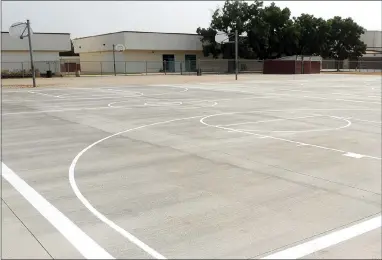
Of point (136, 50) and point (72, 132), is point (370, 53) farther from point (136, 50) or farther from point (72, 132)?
point (72, 132)

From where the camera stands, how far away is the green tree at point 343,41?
74.6m

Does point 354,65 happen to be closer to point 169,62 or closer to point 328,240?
point 169,62

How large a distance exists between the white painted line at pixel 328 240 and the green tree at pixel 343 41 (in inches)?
2889

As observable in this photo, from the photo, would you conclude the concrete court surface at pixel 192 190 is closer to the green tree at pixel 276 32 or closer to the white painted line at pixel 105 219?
the white painted line at pixel 105 219

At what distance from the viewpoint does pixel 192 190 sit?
6488 millimetres

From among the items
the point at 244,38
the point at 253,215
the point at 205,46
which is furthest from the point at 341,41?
the point at 253,215

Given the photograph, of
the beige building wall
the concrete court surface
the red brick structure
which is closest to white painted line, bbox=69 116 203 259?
the concrete court surface

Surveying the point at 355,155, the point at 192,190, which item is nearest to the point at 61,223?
the point at 192,190

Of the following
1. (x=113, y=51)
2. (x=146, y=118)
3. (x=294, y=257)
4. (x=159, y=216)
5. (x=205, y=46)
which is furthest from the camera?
(x=205, y=46)

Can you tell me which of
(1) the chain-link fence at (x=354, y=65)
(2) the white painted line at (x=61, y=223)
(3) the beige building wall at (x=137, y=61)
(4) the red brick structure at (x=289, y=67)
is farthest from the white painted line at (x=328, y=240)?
(1) the chain-link fence at (x=354, y=65)

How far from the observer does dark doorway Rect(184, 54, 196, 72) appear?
67438 mm

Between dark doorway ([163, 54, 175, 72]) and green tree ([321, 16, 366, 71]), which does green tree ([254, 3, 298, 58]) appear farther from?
dark doorway ([163, 54, 175, 72])

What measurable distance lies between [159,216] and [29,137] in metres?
6.96

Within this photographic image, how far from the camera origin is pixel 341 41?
7531cm
